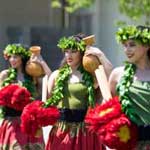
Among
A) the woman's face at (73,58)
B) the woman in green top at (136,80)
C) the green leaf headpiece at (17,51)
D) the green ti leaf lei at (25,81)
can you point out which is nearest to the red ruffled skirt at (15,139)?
the green ti leaf lei at (25,81)

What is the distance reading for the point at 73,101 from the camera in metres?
7.27

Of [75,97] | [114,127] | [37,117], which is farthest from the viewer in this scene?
[75,97]

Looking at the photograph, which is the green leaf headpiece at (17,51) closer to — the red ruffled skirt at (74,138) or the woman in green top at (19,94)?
the woman in green top at (19,94)

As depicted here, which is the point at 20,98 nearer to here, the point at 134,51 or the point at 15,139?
the point at 15,139

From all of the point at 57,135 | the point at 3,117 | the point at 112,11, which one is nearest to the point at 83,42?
the point at 57,135

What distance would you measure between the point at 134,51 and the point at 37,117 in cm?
143

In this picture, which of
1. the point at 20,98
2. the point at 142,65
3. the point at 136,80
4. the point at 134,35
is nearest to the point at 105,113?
the point at 136,80

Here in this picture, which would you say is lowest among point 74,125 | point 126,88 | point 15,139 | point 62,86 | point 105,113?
point 15,139

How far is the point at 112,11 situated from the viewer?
18.2 meters

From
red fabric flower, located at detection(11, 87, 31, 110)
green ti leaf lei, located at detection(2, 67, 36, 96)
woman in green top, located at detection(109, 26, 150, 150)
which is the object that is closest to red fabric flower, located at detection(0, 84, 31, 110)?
red fabric flower, located at detection(11, 87, 31, 110)

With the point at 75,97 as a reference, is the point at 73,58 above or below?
above

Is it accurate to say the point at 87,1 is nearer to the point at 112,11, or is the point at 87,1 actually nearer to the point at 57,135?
the point at 112,11

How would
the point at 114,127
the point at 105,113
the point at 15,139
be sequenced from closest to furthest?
the point at 114,127
the point at 105,113
the point at 15,139

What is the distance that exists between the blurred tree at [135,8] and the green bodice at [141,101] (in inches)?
319
